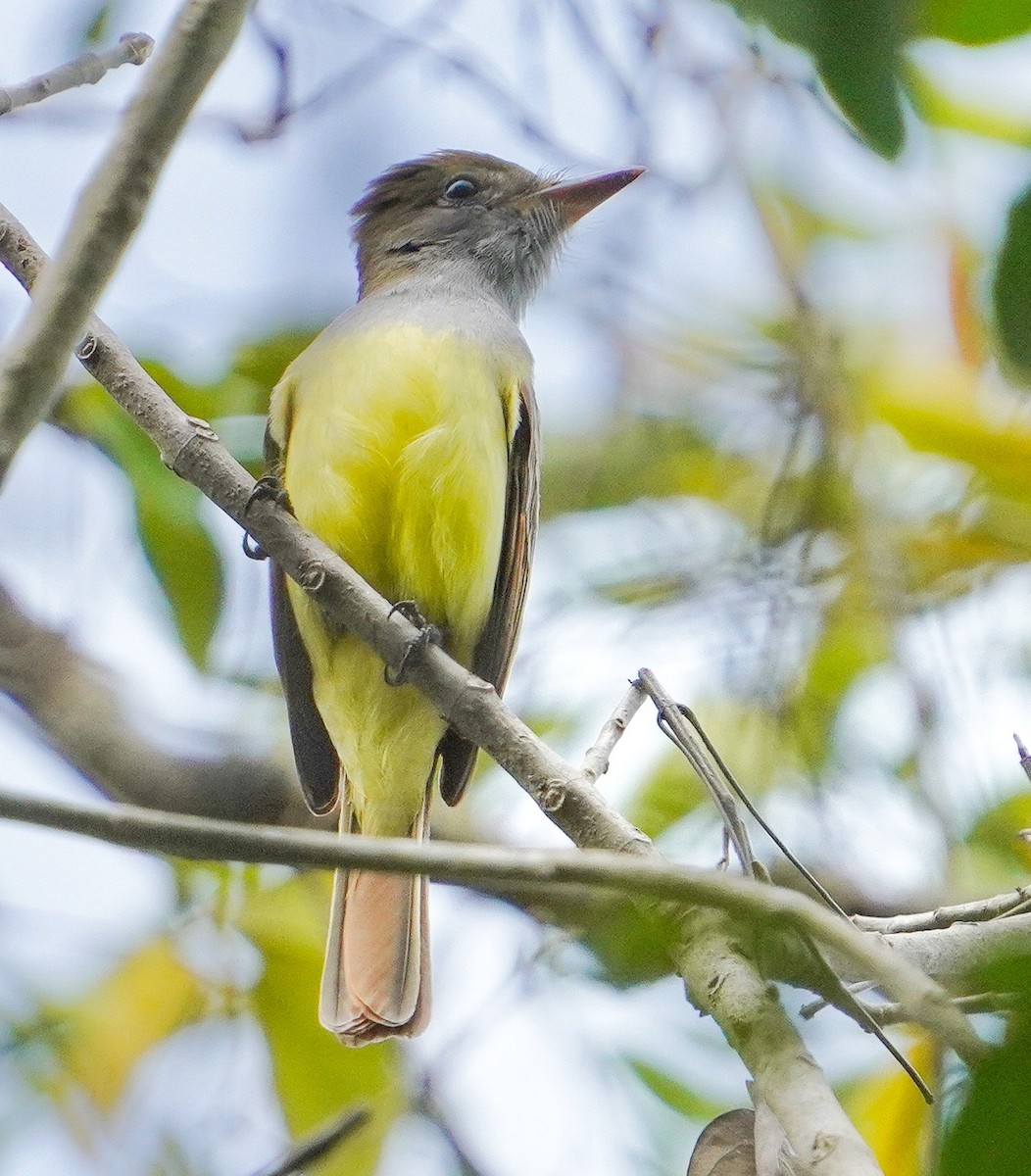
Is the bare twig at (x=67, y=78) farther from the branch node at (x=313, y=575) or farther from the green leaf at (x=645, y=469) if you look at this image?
the green leaf at (x=645, y=469)

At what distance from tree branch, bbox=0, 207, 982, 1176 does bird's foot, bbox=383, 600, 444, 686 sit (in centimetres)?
2

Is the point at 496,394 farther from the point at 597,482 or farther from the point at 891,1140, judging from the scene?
the point at 891,1140

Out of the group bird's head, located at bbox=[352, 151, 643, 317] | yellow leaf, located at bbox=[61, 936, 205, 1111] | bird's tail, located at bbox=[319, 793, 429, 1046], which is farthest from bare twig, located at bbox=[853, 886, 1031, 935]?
bird's head, located at bbox=[352, 151, 643, 317]

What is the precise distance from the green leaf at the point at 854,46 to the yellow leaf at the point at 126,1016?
2976mm

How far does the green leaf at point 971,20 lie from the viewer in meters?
1.04

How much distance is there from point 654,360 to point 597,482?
1.46 feet

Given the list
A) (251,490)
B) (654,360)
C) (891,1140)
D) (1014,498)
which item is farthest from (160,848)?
(654,360)

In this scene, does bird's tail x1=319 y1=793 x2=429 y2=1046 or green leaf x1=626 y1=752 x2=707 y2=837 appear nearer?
bird's tail x1=319 y1=793 x2=429 y2=1046

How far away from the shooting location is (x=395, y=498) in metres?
3.42

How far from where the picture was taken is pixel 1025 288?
1123 millimetres

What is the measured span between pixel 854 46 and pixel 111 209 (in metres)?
0.73

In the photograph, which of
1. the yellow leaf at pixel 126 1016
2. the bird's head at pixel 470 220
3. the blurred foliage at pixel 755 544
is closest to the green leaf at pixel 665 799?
the blurred foliage at pixel 755 544

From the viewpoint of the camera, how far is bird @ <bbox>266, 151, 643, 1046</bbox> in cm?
343

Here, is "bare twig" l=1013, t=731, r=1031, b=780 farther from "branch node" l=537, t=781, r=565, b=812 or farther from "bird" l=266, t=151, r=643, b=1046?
"bird" l=266, t=151, r=643, b=1046
